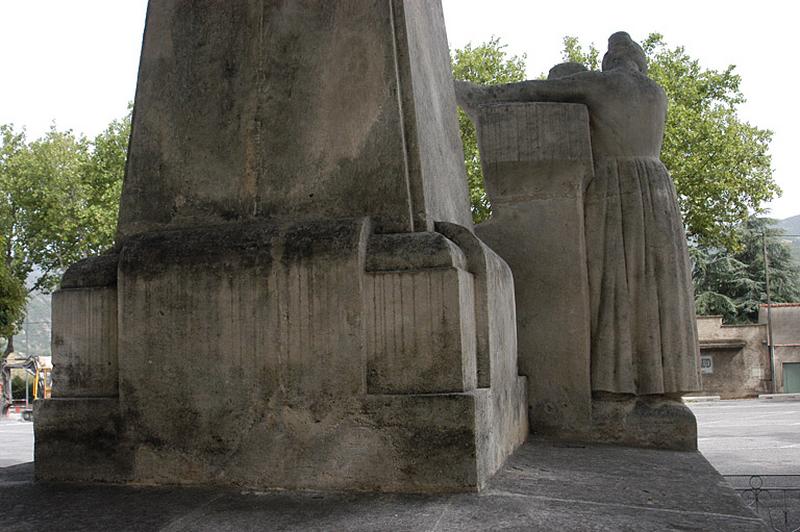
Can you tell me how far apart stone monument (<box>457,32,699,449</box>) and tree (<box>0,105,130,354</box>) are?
30.5 meters

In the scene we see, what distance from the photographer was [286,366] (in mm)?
3348

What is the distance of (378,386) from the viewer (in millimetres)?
3252

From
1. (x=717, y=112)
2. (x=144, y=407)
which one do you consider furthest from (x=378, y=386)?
(x=717, y=112)

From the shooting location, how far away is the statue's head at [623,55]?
539 centimetres

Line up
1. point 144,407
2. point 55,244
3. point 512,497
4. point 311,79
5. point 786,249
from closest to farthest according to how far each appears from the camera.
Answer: point 512,497
point 144,407
point 311,79
point 55,244
point 786,249

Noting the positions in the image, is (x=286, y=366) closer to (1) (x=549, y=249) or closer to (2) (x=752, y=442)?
(1) (x=549, y=249)

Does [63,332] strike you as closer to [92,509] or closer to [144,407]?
[144,407]

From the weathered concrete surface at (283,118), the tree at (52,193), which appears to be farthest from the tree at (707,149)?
the weathered concrete surface at (283,118)

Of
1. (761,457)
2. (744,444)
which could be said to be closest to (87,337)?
(761,457)

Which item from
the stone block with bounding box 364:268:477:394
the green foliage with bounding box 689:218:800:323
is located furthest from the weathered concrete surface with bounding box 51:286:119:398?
the green foliage with bounding box 689:218:800:323

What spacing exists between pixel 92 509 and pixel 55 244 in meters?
36.9

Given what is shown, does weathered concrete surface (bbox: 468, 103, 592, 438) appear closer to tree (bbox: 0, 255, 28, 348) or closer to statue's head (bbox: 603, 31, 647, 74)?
statue's head (bbox: 603, 31, 647, 74)

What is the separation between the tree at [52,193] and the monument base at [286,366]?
31413 mm

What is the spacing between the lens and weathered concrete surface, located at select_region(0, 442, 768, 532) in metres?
2.72
